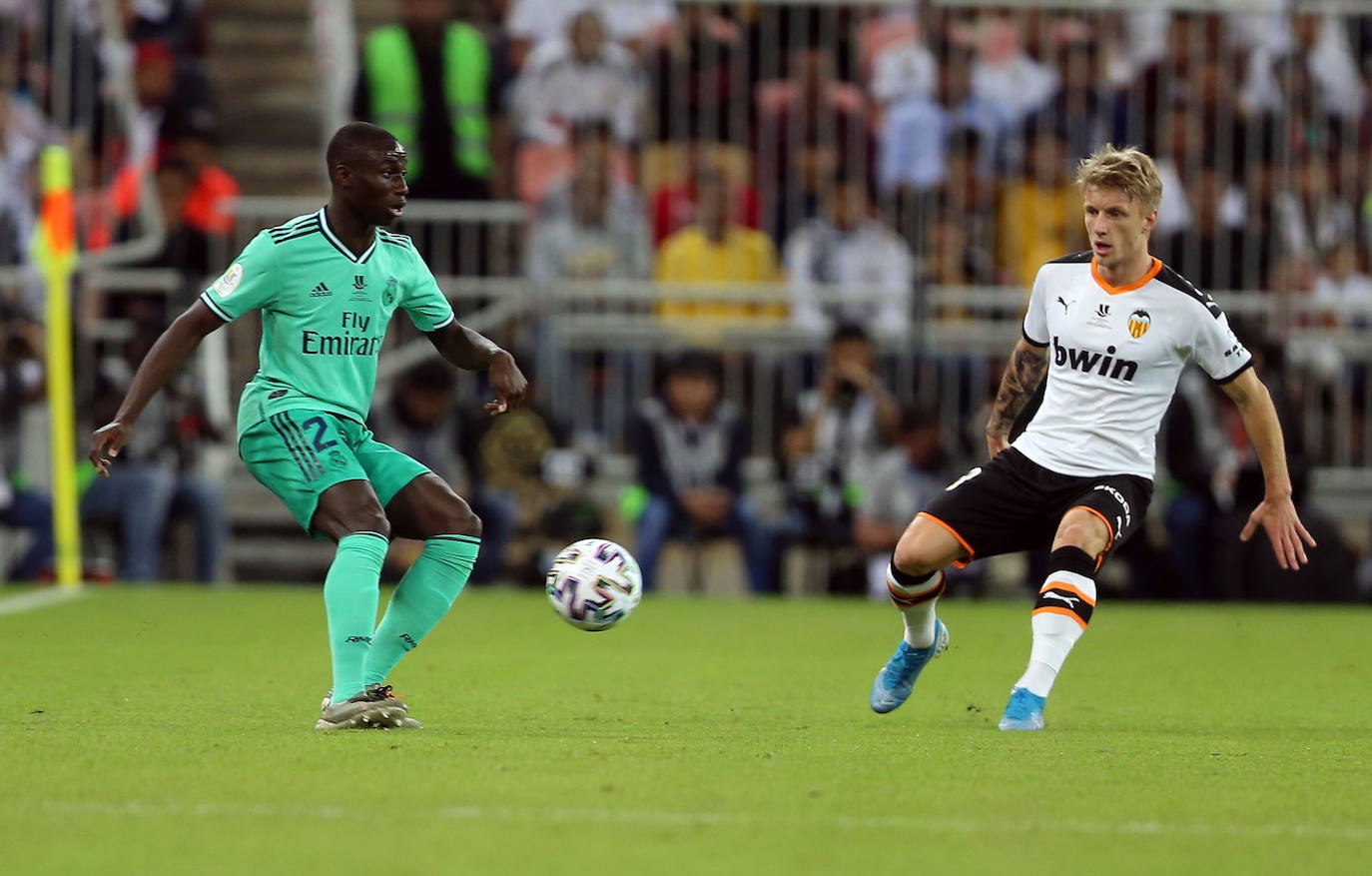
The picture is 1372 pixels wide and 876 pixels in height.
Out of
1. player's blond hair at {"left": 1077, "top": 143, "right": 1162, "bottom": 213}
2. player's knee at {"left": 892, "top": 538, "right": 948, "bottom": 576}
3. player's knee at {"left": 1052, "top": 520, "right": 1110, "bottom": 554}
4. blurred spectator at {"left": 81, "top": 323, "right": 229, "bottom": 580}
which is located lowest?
blurred spectator at {"left": 81, "top": 323, "right": 229, "bottom": 580}

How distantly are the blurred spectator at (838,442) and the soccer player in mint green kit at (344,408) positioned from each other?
7.97 meters

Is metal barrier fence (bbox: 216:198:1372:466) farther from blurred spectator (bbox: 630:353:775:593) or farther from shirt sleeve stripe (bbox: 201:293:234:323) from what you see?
shirt sleeve stripe (bbox: 201:293:234:323)

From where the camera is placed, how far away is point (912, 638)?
8.27 meters

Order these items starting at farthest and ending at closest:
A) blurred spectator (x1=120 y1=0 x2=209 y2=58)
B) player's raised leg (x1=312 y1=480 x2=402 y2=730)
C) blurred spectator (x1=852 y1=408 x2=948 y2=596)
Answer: blurred spectator (x1=120 y1=0 x2=209 y2=58) → blurred spectator (x1=852 y1=408 x2=948 y2=596) → player's raised leg (x1=312 y1=480 x2=402 y2=730)

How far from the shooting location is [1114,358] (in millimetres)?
7977

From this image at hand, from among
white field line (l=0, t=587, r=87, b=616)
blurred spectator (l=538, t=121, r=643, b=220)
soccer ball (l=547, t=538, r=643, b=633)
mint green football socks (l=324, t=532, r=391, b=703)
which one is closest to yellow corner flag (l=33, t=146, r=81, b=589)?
white field line (l=0, t=587, r=87, b=616)

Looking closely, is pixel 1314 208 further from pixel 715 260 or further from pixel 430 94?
pixel 430 94

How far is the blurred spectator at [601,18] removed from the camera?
57.0 ft

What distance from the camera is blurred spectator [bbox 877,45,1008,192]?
17047mm

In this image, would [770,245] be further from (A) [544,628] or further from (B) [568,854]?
(B) [568,854]

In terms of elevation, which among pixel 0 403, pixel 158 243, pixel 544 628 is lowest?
pixel 544 628

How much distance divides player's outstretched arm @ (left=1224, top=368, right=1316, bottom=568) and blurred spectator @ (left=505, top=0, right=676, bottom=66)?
10118 millimetres

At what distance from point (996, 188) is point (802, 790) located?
11.6 m

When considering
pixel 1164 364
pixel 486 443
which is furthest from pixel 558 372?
pixel 1164 364
